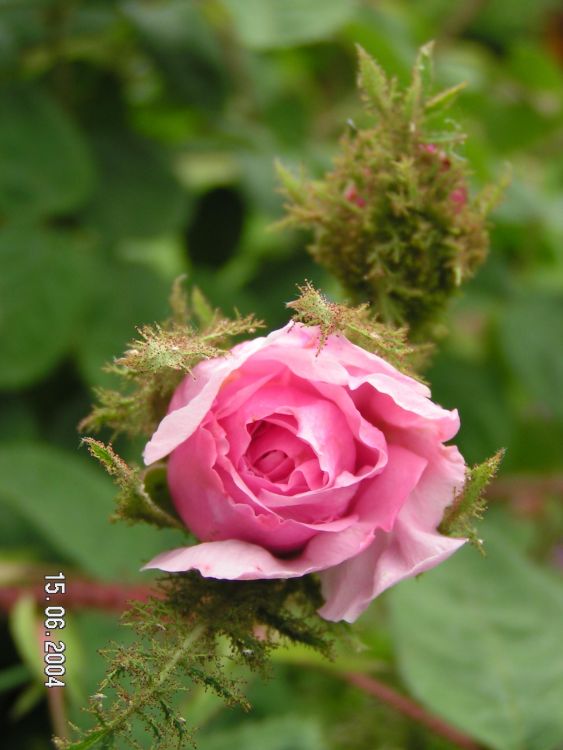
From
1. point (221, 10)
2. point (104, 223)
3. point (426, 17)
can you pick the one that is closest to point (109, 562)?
point (104, 223)

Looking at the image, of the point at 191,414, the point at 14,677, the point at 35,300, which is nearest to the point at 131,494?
the point at 191,414

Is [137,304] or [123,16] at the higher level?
[123,16]

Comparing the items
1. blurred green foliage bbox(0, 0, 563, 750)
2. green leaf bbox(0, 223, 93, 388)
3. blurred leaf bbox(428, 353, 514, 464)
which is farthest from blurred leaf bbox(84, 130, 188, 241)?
blurred leaf bbox(428, 353, 514, 464)

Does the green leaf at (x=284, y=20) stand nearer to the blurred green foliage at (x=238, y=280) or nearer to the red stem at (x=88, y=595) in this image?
the blurred green foliage at (x=238, y=280)

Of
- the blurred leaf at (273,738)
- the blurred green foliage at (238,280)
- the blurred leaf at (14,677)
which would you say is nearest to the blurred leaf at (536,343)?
the blurred green foliage at (238,280)

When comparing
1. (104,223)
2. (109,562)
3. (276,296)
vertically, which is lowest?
(109,562)

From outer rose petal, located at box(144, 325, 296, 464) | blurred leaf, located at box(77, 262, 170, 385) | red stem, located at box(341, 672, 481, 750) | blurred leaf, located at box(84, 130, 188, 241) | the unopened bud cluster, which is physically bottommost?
red stem, located at box(341, 672, 481, 750)

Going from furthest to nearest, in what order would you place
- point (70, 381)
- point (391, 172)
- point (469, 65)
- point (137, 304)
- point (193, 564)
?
point (469, 65) → point (70, 381) → point (137, 304) → point (391, 172) → point (193, 564)

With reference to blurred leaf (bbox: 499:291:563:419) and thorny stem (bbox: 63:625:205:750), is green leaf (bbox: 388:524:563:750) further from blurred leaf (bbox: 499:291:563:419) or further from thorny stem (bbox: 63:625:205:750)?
thorny stem (bbox: 63:625:205:750)

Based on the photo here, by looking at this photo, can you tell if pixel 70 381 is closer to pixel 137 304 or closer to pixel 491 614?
pixel 137 304
